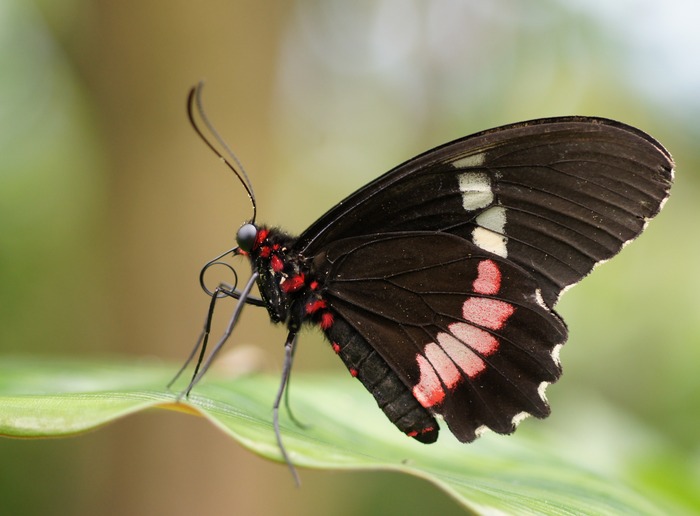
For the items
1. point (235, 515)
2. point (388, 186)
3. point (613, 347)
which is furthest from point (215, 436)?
point (613, 347)

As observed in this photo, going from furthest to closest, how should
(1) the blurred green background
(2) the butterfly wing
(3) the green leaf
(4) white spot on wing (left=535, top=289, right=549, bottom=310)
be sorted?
(1) the blurred green background
(4) white spot on wing (left=535, top=289, right=549, bottom=310)
(2) the butterfly wing
(3) the green leaf

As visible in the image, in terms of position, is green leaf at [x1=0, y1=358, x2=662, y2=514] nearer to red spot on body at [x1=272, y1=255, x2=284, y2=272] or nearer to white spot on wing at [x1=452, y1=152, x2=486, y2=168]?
red spot on body at [x1=272, y1=255, x2=284, y2=272]

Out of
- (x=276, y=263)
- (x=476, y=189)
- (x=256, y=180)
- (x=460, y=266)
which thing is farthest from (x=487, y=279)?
(x=256, y=180)

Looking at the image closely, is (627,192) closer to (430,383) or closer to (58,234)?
(430,383)

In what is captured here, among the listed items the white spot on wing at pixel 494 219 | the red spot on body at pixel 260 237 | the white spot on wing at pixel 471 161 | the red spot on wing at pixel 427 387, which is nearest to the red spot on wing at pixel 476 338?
the red spot on wing at pixel 427 387

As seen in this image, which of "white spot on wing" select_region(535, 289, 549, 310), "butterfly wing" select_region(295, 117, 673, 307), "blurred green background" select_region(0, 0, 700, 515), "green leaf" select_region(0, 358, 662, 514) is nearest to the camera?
"green leaf" select_region(0, 358, 662, 514)

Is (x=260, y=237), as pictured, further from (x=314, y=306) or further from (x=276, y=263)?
(x=314, y=306)

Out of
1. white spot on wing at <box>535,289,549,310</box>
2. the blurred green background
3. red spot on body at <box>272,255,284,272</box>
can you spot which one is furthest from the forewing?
the blurred green background
